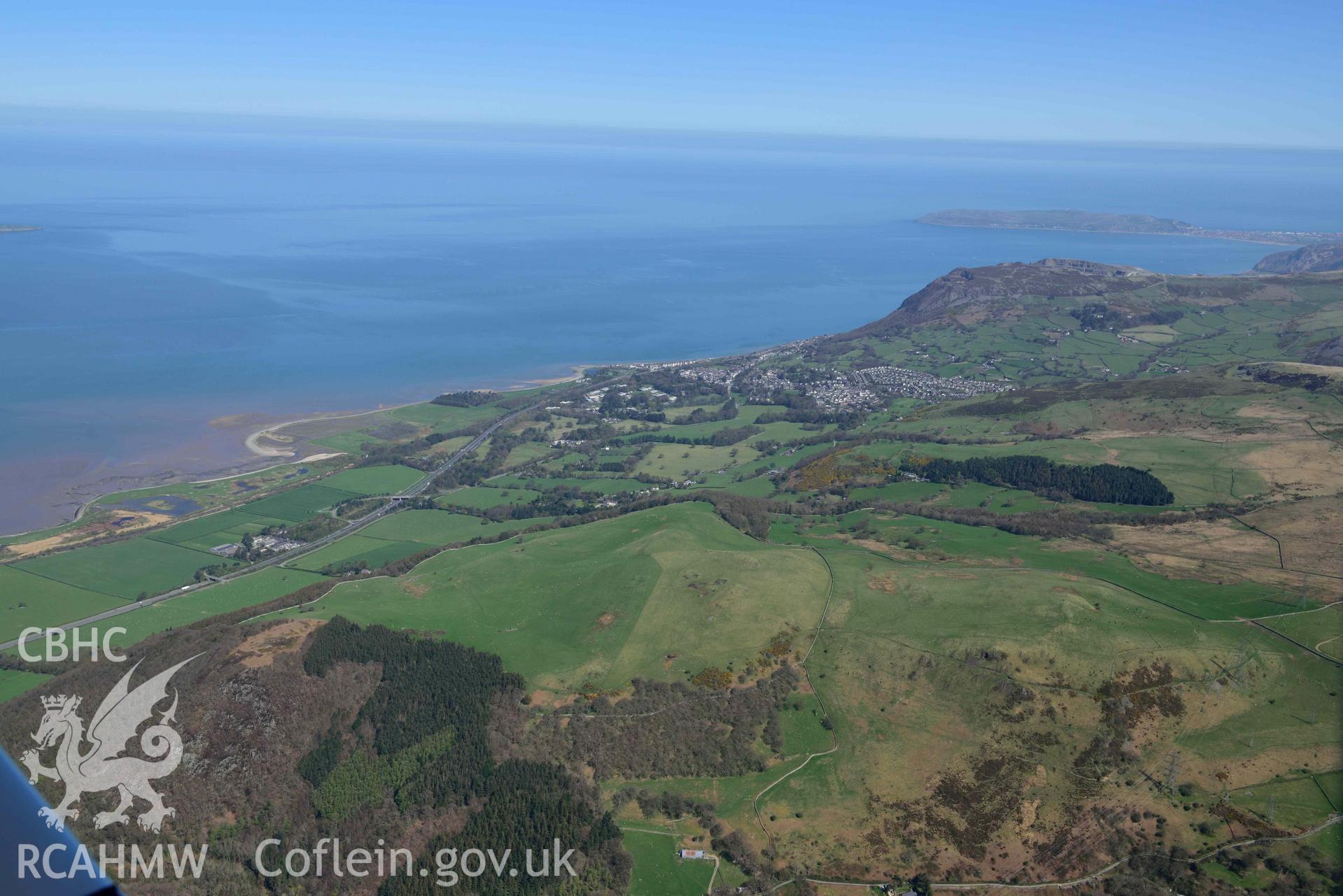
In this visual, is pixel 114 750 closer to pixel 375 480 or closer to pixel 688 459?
pixel 375 480

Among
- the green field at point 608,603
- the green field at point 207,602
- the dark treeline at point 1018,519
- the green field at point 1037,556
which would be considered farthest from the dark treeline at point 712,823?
the dark treeline at point 1018,519

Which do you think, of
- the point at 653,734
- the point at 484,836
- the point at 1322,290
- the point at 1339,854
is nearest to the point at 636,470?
the point at 653,734

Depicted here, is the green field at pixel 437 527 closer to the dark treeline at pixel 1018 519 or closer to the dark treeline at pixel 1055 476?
the dark treeline at pixel 1018 519

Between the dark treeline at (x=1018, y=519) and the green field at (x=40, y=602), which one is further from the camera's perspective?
the dark treeline at (x=1018, y=519)

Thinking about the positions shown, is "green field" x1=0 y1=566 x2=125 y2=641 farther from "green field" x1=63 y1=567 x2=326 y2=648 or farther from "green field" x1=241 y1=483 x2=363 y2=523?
"green field" x1=241 y1=483 x2=363 y2=523

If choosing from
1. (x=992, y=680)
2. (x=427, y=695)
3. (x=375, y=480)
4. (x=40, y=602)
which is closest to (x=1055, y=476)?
(x=992, y=680)

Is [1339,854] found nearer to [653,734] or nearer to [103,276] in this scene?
[653,734]
